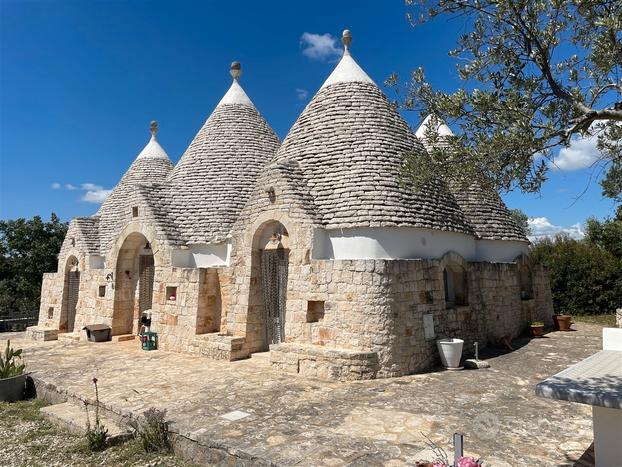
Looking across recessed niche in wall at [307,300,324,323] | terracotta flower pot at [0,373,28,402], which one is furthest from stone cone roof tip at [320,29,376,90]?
terracotta flower pot at [0,373,28,402]

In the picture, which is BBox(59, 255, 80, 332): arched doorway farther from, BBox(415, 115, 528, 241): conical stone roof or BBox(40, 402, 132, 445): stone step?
BBox(415, 115, 528, 241): conical stone roof

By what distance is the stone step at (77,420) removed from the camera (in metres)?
6.55

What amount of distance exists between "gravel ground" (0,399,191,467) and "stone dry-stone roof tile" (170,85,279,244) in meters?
6.96

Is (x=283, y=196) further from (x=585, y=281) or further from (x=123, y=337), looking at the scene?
(x=585, y=281)

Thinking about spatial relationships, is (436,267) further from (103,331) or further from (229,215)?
(103,331)

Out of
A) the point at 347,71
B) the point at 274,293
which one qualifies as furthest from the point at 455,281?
the point at 347,71

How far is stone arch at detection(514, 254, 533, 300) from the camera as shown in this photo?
576 inches

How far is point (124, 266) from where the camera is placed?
50.0 feet

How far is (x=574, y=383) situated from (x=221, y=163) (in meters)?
13.2

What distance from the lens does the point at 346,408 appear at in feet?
23.2

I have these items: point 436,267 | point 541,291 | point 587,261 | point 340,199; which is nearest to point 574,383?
point 436,267

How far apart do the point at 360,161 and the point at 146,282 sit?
9230 mm

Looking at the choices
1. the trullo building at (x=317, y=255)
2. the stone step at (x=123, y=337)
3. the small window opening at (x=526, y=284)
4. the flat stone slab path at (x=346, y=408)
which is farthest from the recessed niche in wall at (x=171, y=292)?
the small window opening at (x=526, y=284)

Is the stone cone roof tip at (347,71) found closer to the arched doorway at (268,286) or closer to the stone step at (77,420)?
the arched doorway at (268,286)
